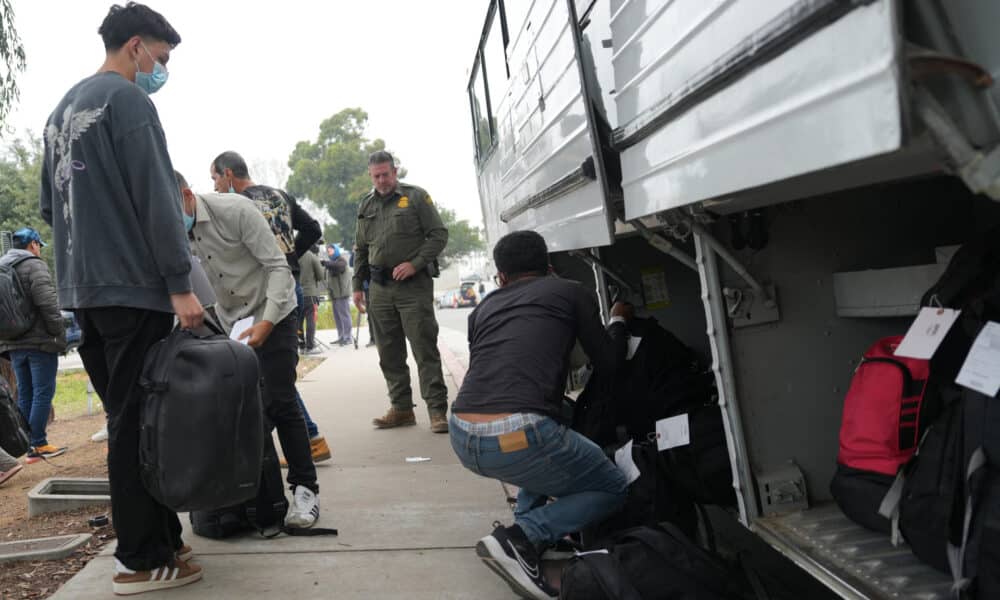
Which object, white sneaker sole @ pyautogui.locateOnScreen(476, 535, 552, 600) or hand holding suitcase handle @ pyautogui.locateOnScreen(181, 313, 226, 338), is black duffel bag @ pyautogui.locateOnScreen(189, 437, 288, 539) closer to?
hand holding suitcase handle @ pyautogui.locateOnScreen(181, 313, 226, 338)

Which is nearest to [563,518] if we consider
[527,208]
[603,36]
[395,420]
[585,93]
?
[585,93]

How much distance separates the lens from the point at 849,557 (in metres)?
2.24

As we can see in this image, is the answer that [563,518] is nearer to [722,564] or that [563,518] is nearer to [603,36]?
[722,564]

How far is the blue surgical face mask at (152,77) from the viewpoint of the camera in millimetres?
3111

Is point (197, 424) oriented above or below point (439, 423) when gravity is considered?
above

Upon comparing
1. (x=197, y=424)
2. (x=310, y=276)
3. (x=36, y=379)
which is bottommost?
(x=197, y=424)

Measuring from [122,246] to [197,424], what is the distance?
650 millimetres

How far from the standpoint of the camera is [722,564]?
269cm

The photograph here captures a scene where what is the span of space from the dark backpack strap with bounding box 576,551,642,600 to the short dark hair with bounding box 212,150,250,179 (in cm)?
353

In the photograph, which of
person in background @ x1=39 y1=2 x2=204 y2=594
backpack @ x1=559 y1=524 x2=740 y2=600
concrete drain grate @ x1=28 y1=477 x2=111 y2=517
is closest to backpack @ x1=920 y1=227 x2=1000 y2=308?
backpack @ x1=559 y1=524 x2=740 y2=600

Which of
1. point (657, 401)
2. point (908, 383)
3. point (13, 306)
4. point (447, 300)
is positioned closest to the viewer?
point (908, 383)

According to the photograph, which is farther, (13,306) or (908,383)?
(13,306)

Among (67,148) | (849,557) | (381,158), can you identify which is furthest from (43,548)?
(381,158)

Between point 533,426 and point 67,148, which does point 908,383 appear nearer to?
point 533,426
